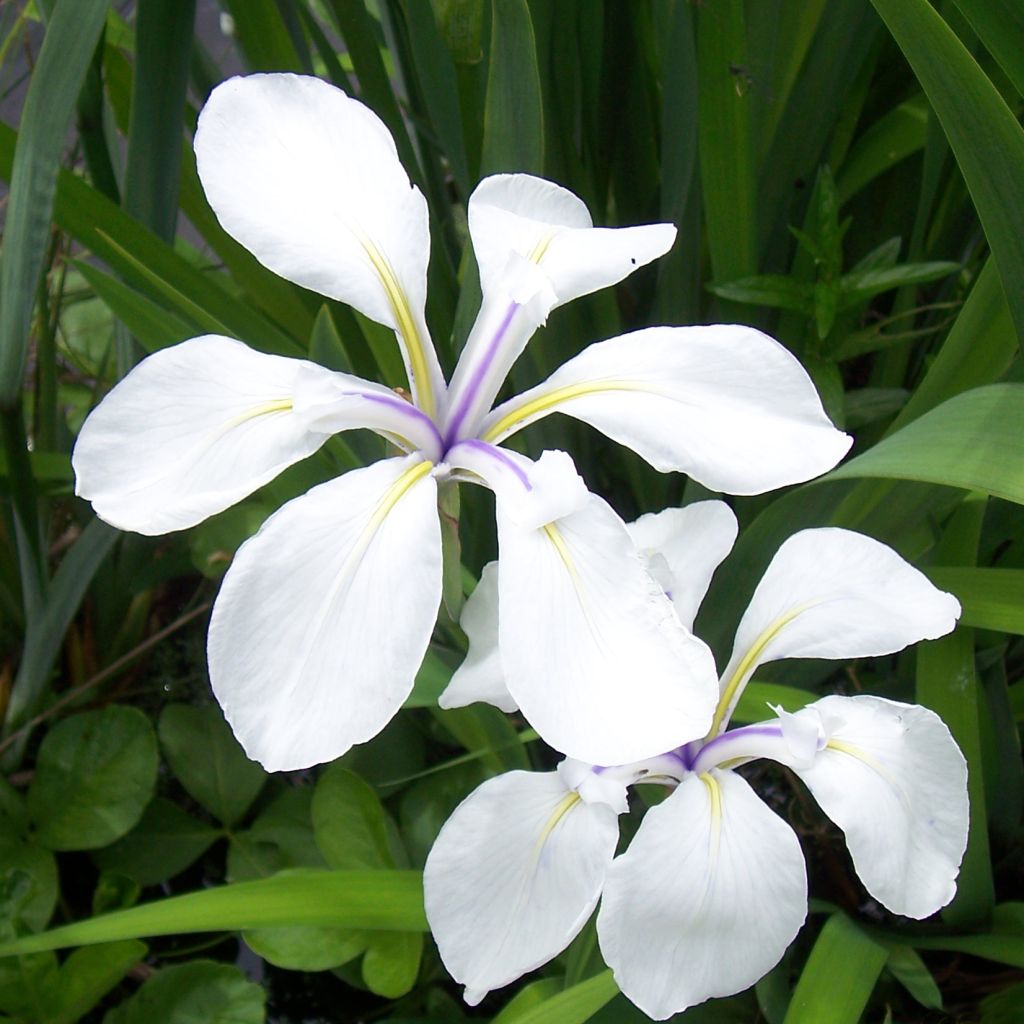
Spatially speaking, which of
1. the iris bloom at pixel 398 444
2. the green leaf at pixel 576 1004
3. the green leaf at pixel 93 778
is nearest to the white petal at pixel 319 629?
the iris bloom at pixel 398 444

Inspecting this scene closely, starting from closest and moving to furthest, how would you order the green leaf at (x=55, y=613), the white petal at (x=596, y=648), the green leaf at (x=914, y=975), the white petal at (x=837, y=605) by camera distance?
the white petal at (x=596, y=648), the white petal at (x=837, y=605), the green leaf at (x=914, y=975), the green leaf at (x=55, y=613)

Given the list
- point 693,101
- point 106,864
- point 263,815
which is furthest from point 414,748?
point 693,101

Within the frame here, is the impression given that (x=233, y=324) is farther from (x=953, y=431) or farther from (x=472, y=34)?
(x=953, y=431)

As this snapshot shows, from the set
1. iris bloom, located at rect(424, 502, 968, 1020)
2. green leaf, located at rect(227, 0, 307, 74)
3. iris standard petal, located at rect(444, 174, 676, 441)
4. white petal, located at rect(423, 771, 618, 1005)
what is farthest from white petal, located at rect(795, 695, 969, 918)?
green leaf, located at rect(227, 0, 307, 74)

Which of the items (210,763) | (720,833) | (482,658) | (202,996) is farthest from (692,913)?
(210,763)

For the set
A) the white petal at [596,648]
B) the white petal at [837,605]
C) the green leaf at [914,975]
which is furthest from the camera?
the green leaf at [914,975]

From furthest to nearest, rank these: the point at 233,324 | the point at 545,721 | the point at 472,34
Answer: the point at 233,324 → the point at 472,34 → the point at 545,721

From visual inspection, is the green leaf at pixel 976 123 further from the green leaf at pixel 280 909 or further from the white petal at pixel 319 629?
the green leaf at pixel 280 909
